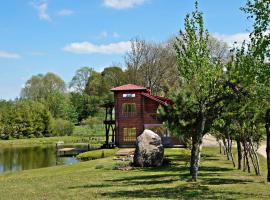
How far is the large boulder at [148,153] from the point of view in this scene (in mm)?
30516

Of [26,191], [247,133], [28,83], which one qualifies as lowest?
[26,191]

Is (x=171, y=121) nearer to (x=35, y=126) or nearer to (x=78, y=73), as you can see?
(x=35, y=126)

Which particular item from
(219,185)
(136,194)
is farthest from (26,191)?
(219,185)

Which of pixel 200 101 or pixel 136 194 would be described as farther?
pixel 200 101

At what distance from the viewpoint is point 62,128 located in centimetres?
8894

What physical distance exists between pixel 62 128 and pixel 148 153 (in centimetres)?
6077

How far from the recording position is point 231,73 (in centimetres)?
1923

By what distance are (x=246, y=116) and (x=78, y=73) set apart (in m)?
95.1

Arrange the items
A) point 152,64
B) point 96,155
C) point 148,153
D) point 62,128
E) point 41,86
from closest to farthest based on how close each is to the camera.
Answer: point 148,153
point 96,155
point 152,64
point 62,128
point 41,86

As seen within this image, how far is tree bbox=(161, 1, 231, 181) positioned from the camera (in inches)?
832

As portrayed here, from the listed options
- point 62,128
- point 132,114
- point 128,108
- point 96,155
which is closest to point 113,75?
point 62,128

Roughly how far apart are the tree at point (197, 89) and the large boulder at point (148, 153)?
562cm

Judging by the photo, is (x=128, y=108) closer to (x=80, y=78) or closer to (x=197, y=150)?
(x=197, y=150)

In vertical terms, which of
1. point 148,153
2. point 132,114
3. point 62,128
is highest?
point 132,114
